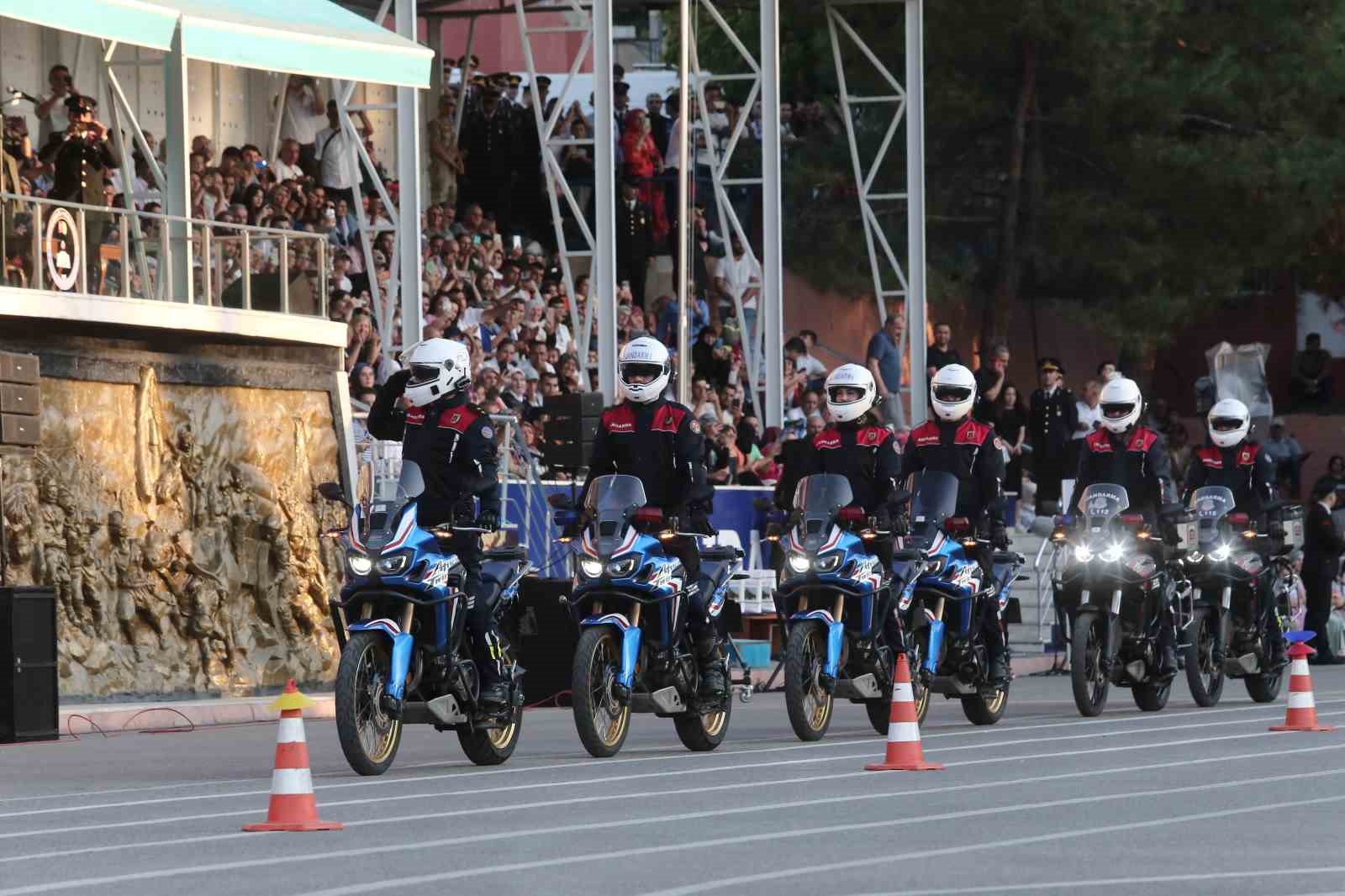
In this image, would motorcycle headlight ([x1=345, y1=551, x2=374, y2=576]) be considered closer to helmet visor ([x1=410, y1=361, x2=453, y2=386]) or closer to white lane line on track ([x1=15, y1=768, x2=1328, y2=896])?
helmet visor ([x1=410, y1=361, x2=453, y2=386])

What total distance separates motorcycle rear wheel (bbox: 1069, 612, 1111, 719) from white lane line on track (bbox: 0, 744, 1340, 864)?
128 inches

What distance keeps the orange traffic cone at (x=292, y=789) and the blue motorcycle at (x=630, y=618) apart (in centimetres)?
424

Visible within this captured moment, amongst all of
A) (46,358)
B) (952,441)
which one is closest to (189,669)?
(46,358)

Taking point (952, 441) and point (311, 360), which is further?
point (311, 360)

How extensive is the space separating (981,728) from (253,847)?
8.98m

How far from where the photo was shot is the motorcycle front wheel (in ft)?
50.6

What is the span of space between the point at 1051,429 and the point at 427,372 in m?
16.3

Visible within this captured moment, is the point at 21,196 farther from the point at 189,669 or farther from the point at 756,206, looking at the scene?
the point at 756,206

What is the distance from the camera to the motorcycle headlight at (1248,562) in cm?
2358

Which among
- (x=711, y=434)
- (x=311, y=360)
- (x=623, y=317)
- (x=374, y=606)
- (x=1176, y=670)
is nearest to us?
(x=374, y=606)

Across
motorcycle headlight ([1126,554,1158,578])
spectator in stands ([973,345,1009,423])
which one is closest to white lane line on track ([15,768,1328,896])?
motorcycle headlight ([1126,554,1158,578])

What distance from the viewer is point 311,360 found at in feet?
86.5

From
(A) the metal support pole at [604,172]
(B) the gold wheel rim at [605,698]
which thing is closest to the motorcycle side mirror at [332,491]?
(B) the gold wheel rim at [605,698]

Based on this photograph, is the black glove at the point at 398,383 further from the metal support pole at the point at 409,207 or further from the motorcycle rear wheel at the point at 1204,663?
the metal support pole at the point at 409,207
